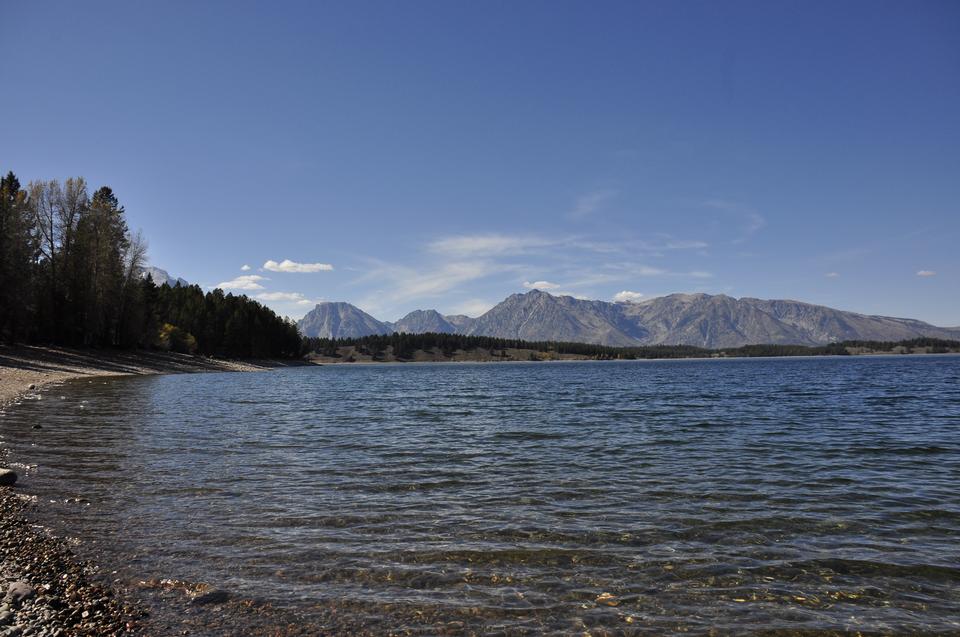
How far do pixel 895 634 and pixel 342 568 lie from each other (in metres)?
9.15

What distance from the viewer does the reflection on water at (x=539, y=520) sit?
8906 millimetres

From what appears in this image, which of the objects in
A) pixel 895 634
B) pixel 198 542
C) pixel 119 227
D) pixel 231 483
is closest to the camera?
pixel 895 634

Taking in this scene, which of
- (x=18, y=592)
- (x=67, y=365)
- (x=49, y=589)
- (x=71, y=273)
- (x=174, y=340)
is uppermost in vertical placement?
(x=71, y=273)

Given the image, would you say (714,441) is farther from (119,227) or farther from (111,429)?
(119,227)

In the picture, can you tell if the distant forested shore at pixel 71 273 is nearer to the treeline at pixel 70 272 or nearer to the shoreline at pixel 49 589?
the treeline at pixel 70 272

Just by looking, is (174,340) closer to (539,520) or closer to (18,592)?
(18,592)

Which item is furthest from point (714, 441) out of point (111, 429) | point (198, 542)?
point (111, 429)

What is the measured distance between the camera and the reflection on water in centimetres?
891

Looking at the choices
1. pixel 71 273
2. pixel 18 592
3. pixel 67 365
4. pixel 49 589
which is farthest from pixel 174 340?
pixel 18 592

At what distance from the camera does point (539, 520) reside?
513 inches

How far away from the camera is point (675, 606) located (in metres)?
8.73

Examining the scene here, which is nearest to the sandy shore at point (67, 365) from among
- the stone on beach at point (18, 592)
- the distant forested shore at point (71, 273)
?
the distant forested shore at point (71, 273)

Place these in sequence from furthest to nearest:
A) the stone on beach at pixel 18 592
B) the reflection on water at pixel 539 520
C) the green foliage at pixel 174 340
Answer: the green foliage at pixel 174 340 < the reflection on water at pixel 539 520 < the stone on beach at pixel 18 592

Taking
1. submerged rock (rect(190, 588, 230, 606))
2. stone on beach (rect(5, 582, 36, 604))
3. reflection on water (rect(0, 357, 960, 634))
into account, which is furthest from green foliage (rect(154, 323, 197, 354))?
submerged rock (rect(190, 588, 230, 606))
